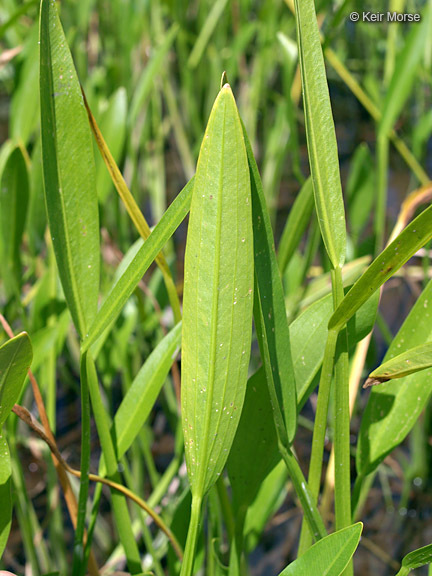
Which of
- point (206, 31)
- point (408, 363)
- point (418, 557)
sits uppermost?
point (206, 31)

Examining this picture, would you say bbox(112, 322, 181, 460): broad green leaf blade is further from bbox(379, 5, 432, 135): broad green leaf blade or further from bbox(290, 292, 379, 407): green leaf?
bbox(379, 5, 432, 135): broad green leaf blade

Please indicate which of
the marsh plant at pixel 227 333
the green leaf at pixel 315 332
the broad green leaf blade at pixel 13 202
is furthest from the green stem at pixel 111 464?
the broad green leaf blade at pixel 13 202

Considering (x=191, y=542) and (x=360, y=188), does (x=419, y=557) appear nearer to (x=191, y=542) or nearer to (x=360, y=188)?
(x=191, y=542)

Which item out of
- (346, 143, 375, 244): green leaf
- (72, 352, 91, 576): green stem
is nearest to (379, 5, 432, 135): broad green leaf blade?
(346, 143, 375, 244): green leaf

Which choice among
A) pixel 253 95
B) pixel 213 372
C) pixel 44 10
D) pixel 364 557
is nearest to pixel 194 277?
pixel 213 372

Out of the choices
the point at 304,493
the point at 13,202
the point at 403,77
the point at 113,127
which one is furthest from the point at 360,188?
the point at 304,493
